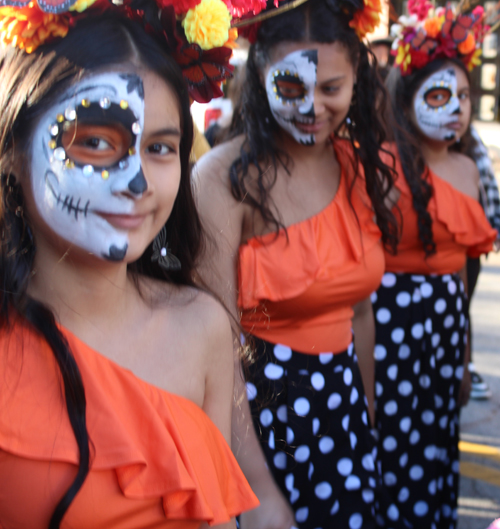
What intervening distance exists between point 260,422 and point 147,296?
0.65 meters

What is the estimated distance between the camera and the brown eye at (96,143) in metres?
1.08

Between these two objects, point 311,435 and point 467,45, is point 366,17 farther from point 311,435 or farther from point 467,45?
point 311,435

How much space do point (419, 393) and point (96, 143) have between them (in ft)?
6.48

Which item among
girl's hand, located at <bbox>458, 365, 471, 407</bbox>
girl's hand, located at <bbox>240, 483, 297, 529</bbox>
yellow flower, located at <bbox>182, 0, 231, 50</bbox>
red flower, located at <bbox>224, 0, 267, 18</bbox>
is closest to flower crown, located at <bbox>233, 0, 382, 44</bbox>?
red flower, located at <bbox>224, 0, 267, 18</bbox>

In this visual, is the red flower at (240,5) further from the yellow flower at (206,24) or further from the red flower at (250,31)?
the red flower at (250,31)

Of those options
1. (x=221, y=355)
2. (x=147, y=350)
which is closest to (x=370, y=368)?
(x=221, y=355)

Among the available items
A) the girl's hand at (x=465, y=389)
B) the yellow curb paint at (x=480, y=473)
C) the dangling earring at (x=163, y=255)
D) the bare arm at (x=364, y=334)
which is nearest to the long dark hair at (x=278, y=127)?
the bare arm at (x=364, y=334)

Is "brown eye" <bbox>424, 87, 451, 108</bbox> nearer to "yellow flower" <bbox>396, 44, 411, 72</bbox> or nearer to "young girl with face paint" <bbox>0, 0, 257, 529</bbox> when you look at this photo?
"yellow flower" <bbox>396, 44, 411, 72</bbox>

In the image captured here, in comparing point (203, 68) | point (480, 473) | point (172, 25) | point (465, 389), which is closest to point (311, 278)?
point (203, 68)

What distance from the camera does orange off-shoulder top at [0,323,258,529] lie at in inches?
39.8

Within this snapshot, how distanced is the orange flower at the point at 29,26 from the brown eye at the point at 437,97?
80.3 inches

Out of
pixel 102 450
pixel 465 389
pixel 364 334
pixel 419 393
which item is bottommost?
pixel 465 389

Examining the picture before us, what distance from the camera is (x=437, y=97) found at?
9.04ft

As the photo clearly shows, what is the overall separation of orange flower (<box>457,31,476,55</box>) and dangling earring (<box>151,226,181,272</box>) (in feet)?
6.52
